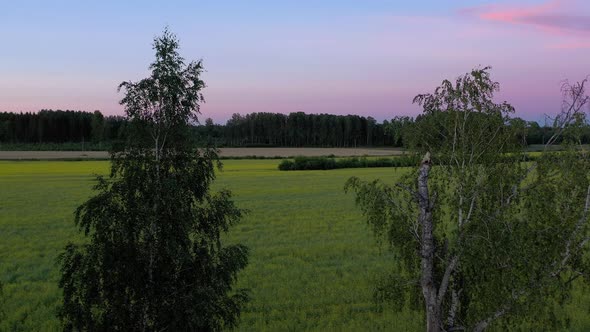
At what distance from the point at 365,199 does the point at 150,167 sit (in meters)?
2.78

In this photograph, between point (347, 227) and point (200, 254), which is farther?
point (347, 227)

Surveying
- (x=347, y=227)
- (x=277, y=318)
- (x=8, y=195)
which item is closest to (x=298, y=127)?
(x=8, y=195)

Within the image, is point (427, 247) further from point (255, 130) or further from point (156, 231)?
point (255, 130)

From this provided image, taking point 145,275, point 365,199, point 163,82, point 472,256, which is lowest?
point 145,275

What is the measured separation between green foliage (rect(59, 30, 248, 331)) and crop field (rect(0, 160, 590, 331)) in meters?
2.29

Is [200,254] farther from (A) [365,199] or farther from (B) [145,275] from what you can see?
(A) [365,199]

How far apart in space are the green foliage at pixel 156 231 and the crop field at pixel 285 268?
2.29m

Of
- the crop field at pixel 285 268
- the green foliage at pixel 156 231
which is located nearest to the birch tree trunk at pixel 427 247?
the crop field at pixel 285 268

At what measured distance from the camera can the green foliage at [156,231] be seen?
6.06 metres

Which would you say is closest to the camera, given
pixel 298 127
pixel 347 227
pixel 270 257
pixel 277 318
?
pixel 277 318

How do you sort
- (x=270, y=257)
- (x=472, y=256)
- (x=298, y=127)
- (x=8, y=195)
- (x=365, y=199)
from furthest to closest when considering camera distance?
(x=298, y=127) → (x=8, y=195) → (x=270, y=257) → (x=365, y=199) → (x=472, y=256)

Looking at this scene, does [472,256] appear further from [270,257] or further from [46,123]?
[46,123]

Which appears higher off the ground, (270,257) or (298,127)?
(298,127)

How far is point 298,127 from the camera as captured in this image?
542 ft
